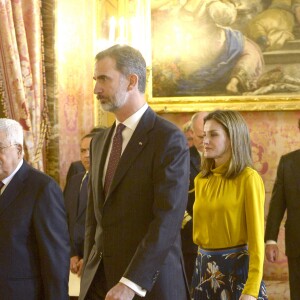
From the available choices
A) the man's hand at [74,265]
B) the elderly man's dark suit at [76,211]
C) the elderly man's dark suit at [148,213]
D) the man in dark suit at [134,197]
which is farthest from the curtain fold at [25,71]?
the elderly man's dark suit at [148,213]

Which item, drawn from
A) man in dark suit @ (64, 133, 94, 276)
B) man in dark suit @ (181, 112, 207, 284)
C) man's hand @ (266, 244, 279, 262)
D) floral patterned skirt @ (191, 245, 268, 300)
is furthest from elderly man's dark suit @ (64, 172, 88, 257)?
floral patterned skirt @ (191, 245, 268, 300)

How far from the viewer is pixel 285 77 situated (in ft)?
22.3

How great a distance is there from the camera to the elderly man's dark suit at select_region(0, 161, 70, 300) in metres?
3.04

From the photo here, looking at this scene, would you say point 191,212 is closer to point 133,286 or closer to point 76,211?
point 76,211

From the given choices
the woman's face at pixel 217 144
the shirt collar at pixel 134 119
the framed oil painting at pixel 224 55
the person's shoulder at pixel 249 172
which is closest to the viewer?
the shirt collar at pixel 134 119

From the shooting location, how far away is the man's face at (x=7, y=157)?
3.12 metres

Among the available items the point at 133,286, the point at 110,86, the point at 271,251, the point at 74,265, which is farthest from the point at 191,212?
the point at 133,286

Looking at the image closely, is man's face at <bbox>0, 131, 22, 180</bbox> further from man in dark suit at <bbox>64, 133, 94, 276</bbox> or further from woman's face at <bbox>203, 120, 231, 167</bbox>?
man in dark suit at <bbox>64, 133, 94, 276</bbox>

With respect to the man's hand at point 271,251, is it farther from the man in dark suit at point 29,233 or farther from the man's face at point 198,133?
the man in dark suit at point 29,233

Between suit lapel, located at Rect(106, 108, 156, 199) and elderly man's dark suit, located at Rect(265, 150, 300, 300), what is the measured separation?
233 centimetres

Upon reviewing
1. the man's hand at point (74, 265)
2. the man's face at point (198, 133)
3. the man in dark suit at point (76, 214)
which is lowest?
the man's hand at point (74, 265)

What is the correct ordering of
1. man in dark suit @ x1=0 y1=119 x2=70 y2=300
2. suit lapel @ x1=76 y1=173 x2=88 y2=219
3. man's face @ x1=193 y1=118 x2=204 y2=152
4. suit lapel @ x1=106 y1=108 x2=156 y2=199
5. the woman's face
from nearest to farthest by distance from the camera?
suit lapel @ x1=106 y1=108 x2=156 y2=199 < man in dark suit @ x1=0 y1=119 x2=70 y2=300 < the woman's face < suit lapel @ x1=76 y1=173 x2=88 y2=219 < man's face @ x1=193 y1=118 x2=204 y2=152

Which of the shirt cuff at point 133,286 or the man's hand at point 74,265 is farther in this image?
the man's hand at point 74,265

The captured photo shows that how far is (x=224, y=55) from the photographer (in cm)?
690
